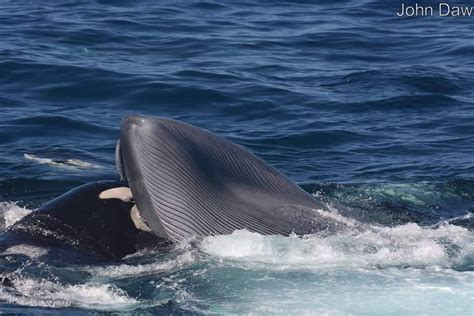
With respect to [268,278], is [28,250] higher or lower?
higher

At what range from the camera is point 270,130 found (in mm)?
19891

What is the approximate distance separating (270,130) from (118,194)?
8.88m

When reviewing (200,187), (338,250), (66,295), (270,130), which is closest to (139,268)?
(66,295)

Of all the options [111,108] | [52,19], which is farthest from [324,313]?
[52,19]

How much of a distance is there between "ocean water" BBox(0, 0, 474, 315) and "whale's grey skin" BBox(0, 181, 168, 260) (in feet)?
0.75

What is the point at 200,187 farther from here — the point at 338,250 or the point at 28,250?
the point at 28,250

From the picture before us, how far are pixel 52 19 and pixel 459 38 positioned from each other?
11897mm

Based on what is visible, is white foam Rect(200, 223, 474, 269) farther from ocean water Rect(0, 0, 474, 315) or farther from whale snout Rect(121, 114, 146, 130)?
whale snout Rect(121, 114, 146, 130)

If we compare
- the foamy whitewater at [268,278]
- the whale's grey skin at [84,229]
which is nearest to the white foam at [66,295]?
the foamy whitewater at [268,278]

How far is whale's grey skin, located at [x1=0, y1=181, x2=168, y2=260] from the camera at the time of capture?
10.7 metres

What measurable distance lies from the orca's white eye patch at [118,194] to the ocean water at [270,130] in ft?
2.97

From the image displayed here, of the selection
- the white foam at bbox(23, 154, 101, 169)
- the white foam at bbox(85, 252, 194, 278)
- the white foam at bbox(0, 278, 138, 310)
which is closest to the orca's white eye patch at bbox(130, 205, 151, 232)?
the white foam at bbox(85, 252, 194, 278)

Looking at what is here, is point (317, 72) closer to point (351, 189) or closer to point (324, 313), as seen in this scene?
point (351, 189)

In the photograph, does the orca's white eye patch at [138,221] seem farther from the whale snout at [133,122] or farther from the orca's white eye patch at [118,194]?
the whale snout at [133,122]
